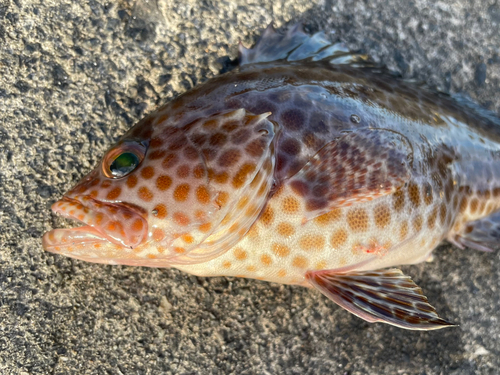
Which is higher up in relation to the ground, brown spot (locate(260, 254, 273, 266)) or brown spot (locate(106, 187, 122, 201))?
brown spot (locate(106, 187, 122, 201))

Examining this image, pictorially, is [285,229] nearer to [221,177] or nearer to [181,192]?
[221,177]

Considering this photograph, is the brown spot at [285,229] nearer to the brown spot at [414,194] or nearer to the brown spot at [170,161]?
the brown spot at [170,161]

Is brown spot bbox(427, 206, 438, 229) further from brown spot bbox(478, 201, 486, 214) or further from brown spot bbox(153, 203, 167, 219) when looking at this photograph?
brown spot bbox(153, 203, 167, 219)

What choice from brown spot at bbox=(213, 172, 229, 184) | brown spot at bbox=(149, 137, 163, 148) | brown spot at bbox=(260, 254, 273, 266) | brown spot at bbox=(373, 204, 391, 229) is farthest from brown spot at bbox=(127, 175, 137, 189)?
brown spot at bbox=(373, 204, 391, 229)

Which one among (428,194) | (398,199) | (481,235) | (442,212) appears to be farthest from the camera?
(481,235)

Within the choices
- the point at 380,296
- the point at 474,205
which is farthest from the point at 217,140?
the point at 474,205
